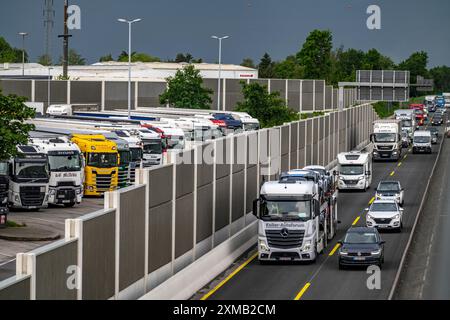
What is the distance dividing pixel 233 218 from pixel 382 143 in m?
48.8

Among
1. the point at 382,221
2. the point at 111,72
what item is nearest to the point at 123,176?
the point at 382,221

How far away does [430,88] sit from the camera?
13688 cm

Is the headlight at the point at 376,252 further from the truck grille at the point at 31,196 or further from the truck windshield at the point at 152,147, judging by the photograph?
the truck windshield at the point at 152,147

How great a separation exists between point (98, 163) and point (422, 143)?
5468 cm

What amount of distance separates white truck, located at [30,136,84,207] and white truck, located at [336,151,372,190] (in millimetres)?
22579

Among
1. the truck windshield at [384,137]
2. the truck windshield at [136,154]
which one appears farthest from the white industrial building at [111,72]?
the truck windshield at [136,154]

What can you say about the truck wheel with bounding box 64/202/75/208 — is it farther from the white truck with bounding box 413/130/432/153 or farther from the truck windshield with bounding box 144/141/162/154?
the white truck with bounding box 413/130/432/153

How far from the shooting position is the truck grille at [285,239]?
45125 mm

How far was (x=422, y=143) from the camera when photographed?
11038cm

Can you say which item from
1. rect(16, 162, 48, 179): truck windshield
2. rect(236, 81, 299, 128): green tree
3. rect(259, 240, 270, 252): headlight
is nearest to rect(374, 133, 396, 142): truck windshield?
rect(236, 81, 299, 128): green tree

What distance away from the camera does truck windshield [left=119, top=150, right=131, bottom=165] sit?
6562 cm

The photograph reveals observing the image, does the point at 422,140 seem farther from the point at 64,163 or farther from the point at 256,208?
the point at 256,208

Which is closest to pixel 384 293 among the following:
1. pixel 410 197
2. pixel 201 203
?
pixel 201 203

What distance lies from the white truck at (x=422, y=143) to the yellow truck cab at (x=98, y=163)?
52.8 meters
